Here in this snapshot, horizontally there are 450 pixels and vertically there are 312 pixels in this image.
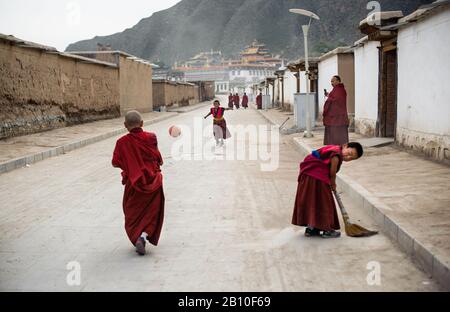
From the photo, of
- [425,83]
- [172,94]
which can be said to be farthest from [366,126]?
[172,94]

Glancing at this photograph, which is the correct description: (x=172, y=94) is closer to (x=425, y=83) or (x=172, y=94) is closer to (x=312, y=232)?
(x=425, y=83)

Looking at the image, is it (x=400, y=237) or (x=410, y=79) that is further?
(x=410, y=79)

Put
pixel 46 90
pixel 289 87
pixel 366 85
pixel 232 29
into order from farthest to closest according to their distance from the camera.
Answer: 1. pixel 232 29
2. pixel 289 87
3. pixel 46 90
4. pixel 366 85

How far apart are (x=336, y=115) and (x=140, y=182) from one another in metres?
8.37

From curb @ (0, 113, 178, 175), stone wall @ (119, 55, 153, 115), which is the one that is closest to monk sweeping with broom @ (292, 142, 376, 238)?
curb @ (0, 113, 178, 175)

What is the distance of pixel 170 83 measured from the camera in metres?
54.7

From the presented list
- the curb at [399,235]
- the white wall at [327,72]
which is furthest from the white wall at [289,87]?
the curb at [399,235]

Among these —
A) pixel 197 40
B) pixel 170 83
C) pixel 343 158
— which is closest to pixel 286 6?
pixel 197 40

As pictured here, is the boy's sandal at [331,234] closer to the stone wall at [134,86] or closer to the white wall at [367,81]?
the white wall at [367,81]

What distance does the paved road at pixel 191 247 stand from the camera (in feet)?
15.0

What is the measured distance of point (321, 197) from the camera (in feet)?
19.8

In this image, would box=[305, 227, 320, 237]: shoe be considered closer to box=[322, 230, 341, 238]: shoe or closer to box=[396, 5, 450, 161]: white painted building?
box=[322, 230, 341, 238]: shoe
